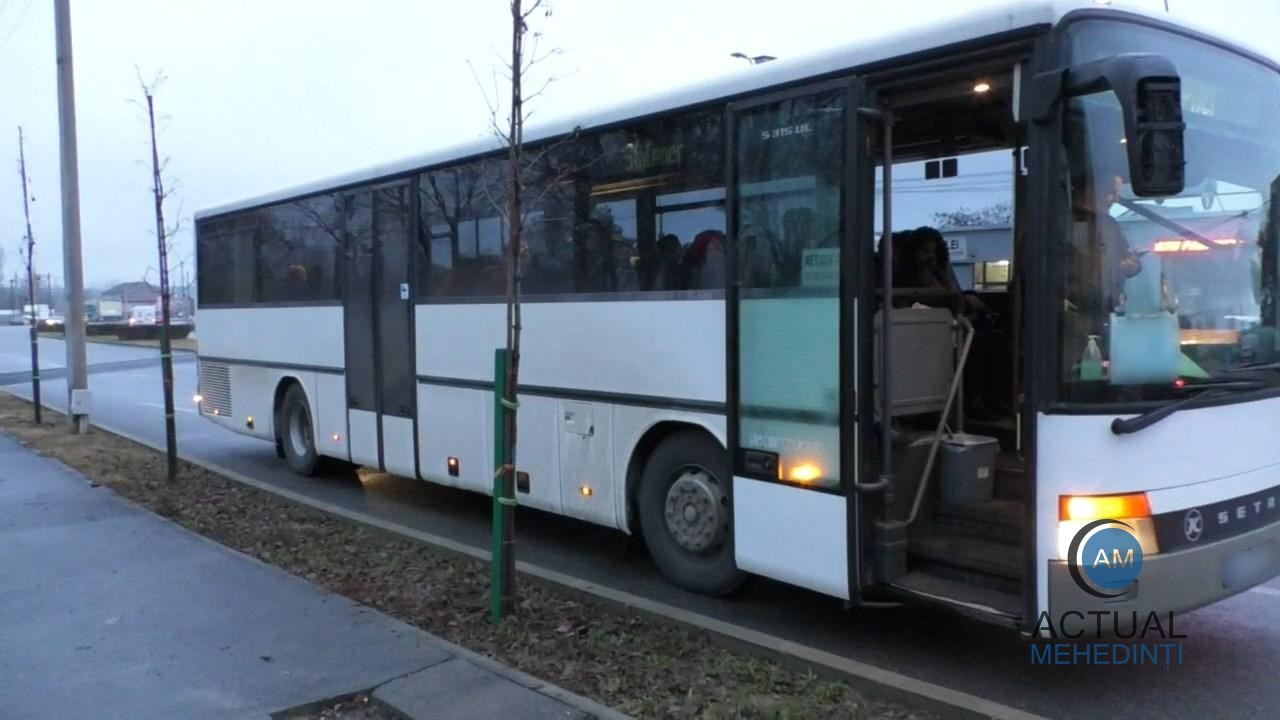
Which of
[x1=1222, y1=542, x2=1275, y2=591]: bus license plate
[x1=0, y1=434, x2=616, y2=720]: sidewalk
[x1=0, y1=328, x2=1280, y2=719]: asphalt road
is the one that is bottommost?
[x1=0, y1=328, x2=1280, y2=719]: asphalt road

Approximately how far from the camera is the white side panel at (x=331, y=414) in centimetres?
1013

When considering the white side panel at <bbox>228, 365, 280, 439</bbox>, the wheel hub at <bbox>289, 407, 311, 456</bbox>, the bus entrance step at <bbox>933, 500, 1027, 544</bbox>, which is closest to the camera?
the bus entrance step at <bbox>933, 500, 1027, 544</bbox>

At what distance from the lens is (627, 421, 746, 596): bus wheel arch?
20.3 ft

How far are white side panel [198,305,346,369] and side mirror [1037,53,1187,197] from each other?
7.79m

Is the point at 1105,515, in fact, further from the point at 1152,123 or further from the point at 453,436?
the point at 453,436

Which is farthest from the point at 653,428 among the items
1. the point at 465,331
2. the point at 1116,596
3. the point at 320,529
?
the point at 320,529

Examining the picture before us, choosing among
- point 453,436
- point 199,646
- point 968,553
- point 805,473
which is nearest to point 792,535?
point 805,473

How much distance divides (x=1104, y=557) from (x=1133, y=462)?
0.44 m

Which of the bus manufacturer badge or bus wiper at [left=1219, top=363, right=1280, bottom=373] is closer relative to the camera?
the bus manufacturer badge

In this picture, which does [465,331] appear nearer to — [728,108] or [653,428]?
[653,428]

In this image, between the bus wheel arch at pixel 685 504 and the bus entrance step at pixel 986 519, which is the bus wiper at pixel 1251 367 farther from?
the bus wheel arch at pixel 685 504

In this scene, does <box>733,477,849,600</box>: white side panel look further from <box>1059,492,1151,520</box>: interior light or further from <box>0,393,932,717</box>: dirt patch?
<box>1059,492,1151,520</box>: interior light

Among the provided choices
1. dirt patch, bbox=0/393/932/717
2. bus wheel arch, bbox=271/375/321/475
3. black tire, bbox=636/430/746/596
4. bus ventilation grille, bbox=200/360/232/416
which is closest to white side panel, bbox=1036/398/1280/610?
dirt patch, bbox=0/393/932/717

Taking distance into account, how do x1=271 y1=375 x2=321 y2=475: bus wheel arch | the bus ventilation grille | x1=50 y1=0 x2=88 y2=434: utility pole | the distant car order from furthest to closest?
the distant car < x1=50 y1=0 x2=88 y2=434: utility pole < the bus ventilation grille < x1=271 y1=375 x2=321 y2=475: bus wheel arch
